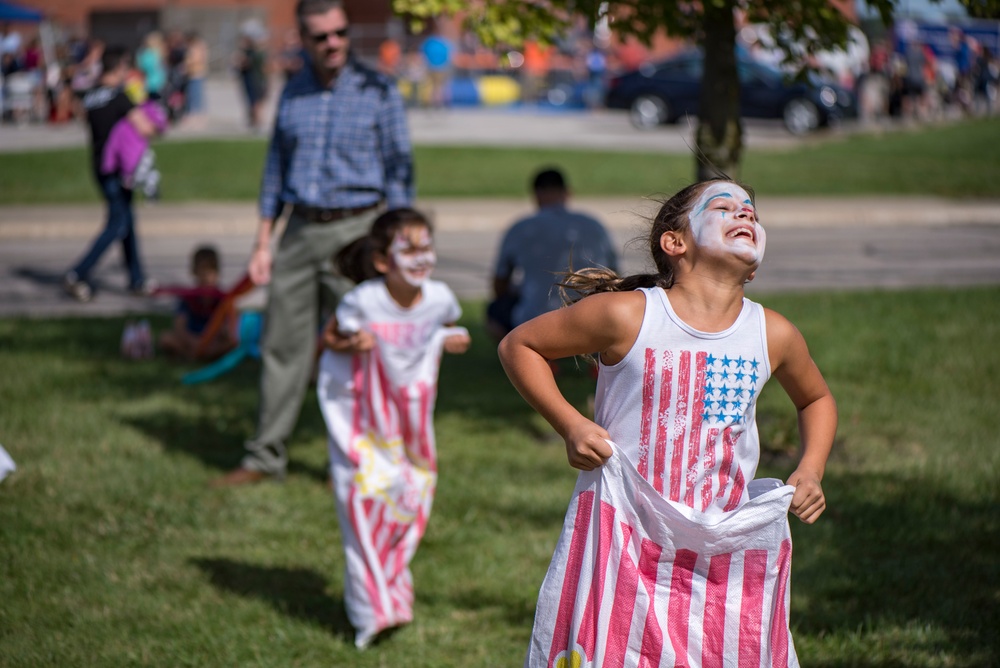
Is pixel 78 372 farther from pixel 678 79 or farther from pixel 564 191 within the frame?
pixel 678 79

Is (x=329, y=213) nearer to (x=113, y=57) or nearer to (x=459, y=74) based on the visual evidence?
(x=113, y=57)

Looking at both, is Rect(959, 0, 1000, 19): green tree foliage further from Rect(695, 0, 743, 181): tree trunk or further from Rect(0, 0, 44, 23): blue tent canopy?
Rect(0, 0, 44, 23): blue tent canopy

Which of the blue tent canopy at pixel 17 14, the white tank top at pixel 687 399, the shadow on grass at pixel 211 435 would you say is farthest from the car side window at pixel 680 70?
the white tank top at pixel 687 399

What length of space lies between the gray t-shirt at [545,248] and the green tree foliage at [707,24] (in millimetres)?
896

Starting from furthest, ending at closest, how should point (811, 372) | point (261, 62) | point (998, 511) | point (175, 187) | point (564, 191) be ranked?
point (261, 62)
point (175, 187)
point (564, 191)
point (998, 511)
point (811, 372)

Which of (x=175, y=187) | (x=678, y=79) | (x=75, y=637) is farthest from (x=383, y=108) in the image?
(x=678, y=79)

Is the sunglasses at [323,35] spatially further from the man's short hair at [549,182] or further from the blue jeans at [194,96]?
the blue jeans at [194,96]

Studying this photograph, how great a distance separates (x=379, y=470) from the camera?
4.32 meters

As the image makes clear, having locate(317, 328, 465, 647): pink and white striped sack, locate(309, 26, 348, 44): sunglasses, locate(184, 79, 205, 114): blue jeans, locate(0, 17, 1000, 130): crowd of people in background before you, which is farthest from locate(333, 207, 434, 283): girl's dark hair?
locate(184, 79, 205, 114): blue jeans

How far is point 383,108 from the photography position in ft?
19.0

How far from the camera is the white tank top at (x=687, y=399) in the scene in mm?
2824

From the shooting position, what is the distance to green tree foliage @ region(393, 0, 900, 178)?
5.88 metres

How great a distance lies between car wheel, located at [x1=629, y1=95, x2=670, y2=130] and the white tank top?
28442mm

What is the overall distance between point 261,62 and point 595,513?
26916 mm
